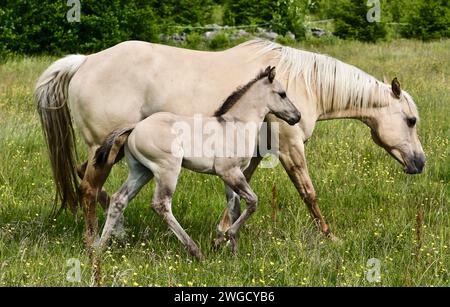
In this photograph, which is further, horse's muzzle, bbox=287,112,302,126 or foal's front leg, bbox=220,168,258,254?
horse's muzzle, bbox=287,112,302,126

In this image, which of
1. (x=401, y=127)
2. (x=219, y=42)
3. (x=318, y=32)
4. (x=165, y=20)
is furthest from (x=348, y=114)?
(x=318, y=32)

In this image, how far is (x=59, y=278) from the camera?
413cm

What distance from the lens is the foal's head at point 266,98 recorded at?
5164mm

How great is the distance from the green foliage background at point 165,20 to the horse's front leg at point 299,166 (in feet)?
46.4

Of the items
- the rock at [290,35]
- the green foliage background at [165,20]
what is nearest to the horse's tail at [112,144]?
the green foliage background at [165,20]

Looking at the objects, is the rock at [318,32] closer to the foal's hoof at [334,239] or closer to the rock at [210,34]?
the rock at [210,34]

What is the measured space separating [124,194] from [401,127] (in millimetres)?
2783

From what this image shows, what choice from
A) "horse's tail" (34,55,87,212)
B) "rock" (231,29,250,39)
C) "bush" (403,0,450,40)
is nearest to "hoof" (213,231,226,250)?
"horse's tail" (34,55,87,212)

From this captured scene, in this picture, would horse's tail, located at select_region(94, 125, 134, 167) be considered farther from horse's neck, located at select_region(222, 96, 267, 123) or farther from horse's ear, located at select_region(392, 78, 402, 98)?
horse's ear, located at select_region(392, 78, 402, 98)

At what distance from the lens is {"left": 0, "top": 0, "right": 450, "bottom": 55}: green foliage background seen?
1959cm

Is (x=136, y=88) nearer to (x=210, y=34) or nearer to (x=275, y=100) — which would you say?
(x=275, y=100)

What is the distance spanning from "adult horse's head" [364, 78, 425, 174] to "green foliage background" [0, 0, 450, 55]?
14.2 meters

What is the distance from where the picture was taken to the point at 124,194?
503 cm
